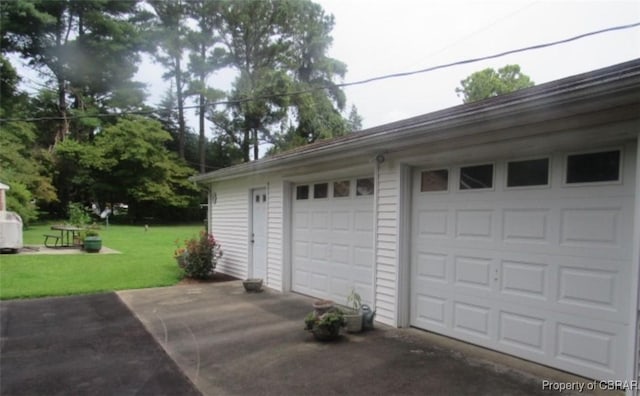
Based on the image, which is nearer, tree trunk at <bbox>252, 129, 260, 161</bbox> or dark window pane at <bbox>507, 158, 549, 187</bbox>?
dark window pane at <bbox>507, 158, 549, 187</bbox>

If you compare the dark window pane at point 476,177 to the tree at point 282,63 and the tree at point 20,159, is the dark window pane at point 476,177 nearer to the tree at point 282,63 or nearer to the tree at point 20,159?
the tree at point 20,159

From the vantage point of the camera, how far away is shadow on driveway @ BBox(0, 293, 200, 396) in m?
3.43

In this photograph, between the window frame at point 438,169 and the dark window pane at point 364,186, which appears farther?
the dark window pane at point 364,186

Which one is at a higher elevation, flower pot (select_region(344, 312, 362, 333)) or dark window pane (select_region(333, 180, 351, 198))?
dark window pane (select_region(333, 180, 351, 198))

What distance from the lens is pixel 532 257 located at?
12.6ft

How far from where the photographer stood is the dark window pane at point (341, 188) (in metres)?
6.28

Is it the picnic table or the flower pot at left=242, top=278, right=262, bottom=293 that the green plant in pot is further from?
the flower pot at left=242, top=278, right=262, bottom=293

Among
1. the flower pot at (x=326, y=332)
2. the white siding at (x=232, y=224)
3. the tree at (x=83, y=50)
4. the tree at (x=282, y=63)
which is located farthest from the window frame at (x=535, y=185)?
the tree at (x=83, y=50)

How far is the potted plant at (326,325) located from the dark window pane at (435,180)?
1955mm

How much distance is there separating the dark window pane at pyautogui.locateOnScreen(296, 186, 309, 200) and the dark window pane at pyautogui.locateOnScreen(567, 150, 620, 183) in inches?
173

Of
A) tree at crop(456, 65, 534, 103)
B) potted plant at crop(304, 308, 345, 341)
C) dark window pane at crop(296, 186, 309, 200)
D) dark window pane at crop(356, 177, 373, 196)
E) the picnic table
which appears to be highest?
tree at crop(456, 65, 534, 103)

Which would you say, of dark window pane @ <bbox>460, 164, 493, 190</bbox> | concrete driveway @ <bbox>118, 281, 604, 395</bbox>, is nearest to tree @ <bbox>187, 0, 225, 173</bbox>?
concrete driveway @ <bbox>118, 281, 604, 395</bbox>

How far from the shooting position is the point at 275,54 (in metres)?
28.8

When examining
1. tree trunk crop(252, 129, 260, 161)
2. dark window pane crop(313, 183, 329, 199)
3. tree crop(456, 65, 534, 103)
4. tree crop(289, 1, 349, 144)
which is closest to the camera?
dark window pane crop(313, 183, 329, 199)
